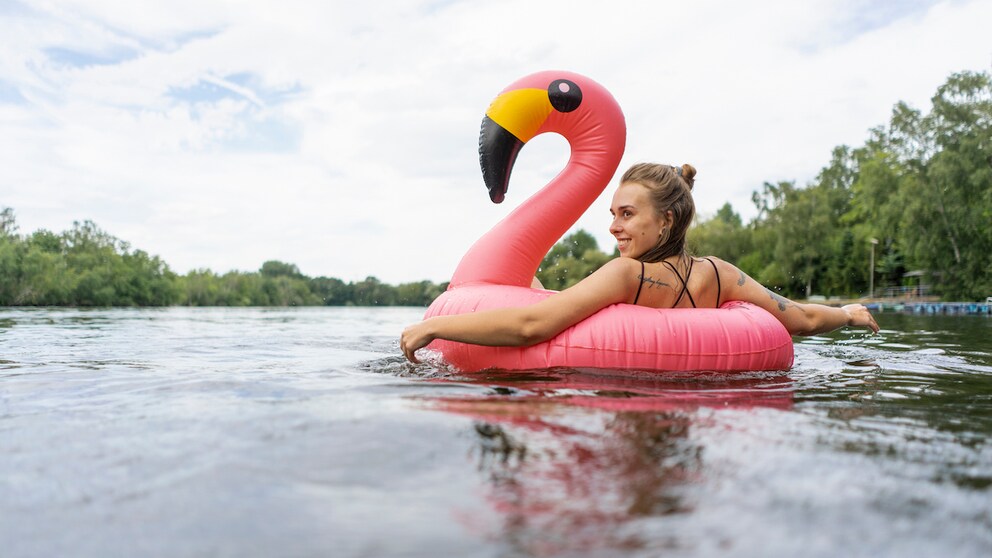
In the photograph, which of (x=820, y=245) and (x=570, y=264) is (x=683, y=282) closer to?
(x=570, y=264)

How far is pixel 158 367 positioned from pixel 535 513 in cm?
319

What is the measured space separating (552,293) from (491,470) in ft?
Answer: 8.01

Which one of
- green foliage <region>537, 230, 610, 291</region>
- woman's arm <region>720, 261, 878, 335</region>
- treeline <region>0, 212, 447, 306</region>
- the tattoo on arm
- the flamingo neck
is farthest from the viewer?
green foliage <region>537, 230, 610, 291</region>

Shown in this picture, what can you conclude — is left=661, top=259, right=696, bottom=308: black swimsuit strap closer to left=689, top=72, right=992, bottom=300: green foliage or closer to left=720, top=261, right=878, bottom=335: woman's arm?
left=720, top=261, right=878, bottom=335: woman's arm

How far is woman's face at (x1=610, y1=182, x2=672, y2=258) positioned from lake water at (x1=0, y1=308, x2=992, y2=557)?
0.87 metres

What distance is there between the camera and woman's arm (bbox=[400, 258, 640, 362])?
3.22 metres

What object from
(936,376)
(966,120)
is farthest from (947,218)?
(936,376)

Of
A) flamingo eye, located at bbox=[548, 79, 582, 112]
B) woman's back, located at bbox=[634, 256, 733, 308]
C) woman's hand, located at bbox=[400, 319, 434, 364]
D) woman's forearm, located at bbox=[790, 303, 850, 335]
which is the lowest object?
woman's hand, located at bbox=[400, 319, 434, 364]

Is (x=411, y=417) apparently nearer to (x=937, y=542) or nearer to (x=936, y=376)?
(x=937, y=542)

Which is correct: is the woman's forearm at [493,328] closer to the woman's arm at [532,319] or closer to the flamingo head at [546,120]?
the woman's arm at [532,319]

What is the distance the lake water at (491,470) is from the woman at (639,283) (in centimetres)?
42

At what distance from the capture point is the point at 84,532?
1.22 meters

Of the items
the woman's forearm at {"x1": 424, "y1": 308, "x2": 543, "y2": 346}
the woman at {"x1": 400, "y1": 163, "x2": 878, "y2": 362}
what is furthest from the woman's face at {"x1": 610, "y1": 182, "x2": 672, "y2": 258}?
the woman's forearm at {"x1": 424, "y1": 308, "x2": 543, "y2": 346}

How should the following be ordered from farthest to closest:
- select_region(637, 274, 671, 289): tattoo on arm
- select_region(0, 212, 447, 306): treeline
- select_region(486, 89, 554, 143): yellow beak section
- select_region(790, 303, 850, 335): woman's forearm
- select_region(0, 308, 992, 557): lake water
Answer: select_region(0, 212, 447, 306): treeline → select_region(486, 89, 554, 143): yellow beak section → select_region(790, 303, 850, 335): woman's forearm → select_region(637, 274, 671, 289): tattoo on arm → select_region(0, 308, 992, 557): lake water
